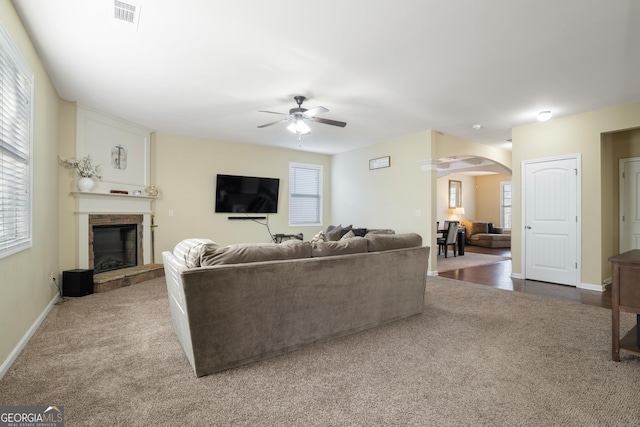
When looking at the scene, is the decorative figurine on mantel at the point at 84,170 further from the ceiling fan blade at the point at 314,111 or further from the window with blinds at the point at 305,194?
the window with blinds at the point at 305,194

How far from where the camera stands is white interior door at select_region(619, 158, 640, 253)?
475 centimetres

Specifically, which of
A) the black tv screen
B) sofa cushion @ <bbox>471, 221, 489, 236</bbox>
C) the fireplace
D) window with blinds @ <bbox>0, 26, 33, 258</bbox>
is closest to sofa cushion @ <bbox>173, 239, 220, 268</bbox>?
window with blinds @ <bbox>0, 26, 33, 258</bbox>

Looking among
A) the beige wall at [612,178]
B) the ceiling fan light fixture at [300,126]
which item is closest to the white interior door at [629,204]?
the beige wall at [612,178]

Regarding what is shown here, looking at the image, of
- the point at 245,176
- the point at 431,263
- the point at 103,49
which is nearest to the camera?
the point at 103,49

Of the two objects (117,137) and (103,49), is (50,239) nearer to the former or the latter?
(117,137)

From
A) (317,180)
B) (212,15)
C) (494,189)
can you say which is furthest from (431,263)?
(494,189)

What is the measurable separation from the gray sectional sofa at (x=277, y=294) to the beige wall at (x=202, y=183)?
3472mm

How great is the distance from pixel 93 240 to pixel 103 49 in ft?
9.72

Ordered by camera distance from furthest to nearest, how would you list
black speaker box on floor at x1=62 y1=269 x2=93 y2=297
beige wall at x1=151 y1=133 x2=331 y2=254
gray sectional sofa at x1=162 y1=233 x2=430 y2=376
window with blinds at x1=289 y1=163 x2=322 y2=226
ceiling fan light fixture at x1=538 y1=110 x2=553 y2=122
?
1. window with blinds at x1=289 y1=163 x2=322 y2=226
2. beige wall at x1=151 y1=133 x2=331 y2=254
3. ceiling fan light fixture at x1=538 y1=110 x2=553 y2=122
4. black speaker box on floor at x1=62 y1=269 x2=93 y2=297
5. gray sectional sofa at x1=162 y1=233 x2=430 y2=376

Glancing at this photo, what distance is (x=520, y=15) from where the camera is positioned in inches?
93.7

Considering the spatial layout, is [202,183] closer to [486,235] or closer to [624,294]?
[624,294]

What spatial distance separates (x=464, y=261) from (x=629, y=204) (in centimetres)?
303

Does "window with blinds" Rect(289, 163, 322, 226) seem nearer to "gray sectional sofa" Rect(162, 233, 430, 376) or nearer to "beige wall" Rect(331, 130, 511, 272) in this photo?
"beige wall" Rect(331, 130, 511, 272)

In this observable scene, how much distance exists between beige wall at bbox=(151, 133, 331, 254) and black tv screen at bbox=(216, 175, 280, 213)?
0.15 meters
